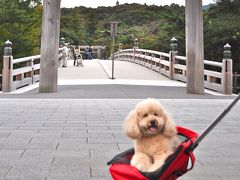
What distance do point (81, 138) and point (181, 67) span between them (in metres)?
12.8

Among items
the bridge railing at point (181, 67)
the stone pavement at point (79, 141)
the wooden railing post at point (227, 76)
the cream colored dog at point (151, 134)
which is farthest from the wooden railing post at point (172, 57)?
the cream colored dog at point (151, 134)

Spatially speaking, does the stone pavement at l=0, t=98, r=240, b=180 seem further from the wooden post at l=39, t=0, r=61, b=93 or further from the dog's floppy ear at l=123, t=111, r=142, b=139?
the wooden post at l=39, t=0, r=61, b=93

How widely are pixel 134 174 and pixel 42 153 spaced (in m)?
2.35

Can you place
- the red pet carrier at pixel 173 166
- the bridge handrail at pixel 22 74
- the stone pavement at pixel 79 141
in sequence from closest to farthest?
the red pet carrier at pixel 173 166, the stone pavement at pixel 79 141, the bridge handrail at pixel 22 74

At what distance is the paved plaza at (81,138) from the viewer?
412cm

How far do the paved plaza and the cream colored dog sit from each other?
104cm

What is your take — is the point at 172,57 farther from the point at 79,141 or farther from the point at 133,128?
the point at 133,128

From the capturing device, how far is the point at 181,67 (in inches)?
715

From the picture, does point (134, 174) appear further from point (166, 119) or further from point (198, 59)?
point (198, 59)

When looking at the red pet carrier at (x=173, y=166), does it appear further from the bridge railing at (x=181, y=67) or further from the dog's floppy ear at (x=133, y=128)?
the bridge railing at (x=181, y=67)

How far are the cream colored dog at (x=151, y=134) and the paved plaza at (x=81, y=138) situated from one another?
1.04m

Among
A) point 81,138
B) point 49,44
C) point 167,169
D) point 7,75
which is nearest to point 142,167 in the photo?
point 167,169

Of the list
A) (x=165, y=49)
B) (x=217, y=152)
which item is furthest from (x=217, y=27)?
(x=217, y=152)

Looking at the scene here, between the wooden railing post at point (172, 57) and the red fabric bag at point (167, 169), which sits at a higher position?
the wooden railing post at point (172, 57)
